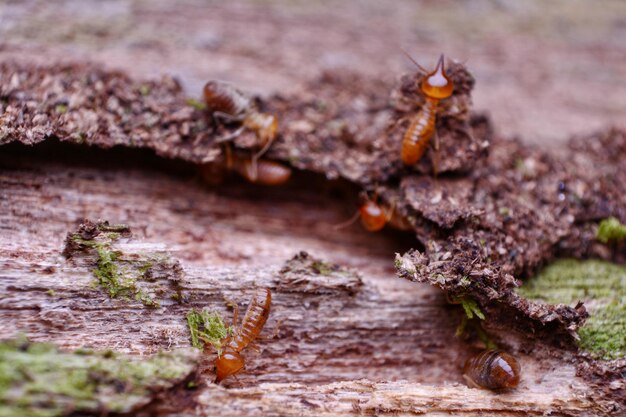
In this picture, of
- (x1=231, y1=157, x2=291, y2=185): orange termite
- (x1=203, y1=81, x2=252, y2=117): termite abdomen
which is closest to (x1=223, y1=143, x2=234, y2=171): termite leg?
(x1=231, y1=157, x2=291, y2=185): orange termite

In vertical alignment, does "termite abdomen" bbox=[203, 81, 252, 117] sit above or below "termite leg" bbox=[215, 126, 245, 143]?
above

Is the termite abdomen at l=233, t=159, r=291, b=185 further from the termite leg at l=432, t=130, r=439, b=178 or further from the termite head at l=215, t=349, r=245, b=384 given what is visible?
the termite head at l=215, t=349, r=245, b=384

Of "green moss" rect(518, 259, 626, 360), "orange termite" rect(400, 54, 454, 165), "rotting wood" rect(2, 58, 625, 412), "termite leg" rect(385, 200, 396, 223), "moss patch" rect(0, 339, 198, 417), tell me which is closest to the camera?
"moss patch" rect(0, 339, 198, 417)

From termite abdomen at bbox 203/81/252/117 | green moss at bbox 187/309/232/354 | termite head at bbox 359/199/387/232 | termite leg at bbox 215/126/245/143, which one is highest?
termite abdomen at bbox 203/81/252/117

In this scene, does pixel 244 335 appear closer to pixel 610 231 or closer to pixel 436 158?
pixel 436 158

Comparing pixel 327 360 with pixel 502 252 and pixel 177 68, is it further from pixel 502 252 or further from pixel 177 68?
pixel 177 68

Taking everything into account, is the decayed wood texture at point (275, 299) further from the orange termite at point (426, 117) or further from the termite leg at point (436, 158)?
the orange termite at point (426, 117)

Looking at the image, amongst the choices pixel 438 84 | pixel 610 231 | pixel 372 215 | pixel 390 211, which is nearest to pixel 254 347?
pixel 372 215

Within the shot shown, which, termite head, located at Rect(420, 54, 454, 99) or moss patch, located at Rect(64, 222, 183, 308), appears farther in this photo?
termite head, located at Rect(420, 54, 454, 99)

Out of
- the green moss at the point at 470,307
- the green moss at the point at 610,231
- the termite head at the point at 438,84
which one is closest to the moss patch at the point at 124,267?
the green moss at the point at 470,307
